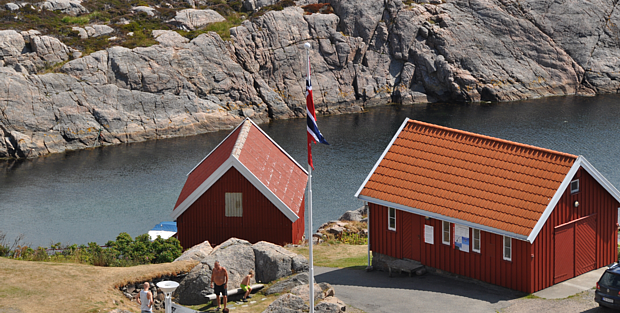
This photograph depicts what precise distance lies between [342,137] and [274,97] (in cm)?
1452

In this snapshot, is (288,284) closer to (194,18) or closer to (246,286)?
(246,286)

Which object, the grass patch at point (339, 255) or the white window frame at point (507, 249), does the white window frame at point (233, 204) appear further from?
the white window frame at point (507, 249)

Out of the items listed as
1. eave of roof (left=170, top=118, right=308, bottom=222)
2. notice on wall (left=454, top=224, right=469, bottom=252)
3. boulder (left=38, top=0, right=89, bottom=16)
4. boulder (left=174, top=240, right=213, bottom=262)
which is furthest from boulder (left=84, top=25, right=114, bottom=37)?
notice on wall (left=454, top=224, right=469, bottom=252)

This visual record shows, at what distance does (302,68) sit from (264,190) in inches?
2098

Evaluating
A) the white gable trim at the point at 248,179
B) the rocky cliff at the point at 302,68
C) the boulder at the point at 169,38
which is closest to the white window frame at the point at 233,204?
the white gable trim at the point at 248,179

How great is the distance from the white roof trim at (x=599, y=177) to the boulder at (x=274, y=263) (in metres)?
11.5

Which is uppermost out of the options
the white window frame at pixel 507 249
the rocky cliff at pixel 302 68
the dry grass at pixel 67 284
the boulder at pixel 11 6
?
the boulder at pixel 11 6

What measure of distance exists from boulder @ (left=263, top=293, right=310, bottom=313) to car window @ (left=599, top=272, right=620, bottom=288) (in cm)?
1014

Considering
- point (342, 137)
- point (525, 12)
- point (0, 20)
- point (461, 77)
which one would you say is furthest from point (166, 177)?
point (525, 12)

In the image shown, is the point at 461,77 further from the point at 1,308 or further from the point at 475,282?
the point at 1,308

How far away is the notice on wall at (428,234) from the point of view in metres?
29.4

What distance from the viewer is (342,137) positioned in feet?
240

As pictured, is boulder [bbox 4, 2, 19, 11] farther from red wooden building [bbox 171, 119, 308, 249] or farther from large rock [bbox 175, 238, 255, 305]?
large rock [bbox 175, 238, 255, 305]

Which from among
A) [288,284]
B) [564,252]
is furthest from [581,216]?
[288,284]
